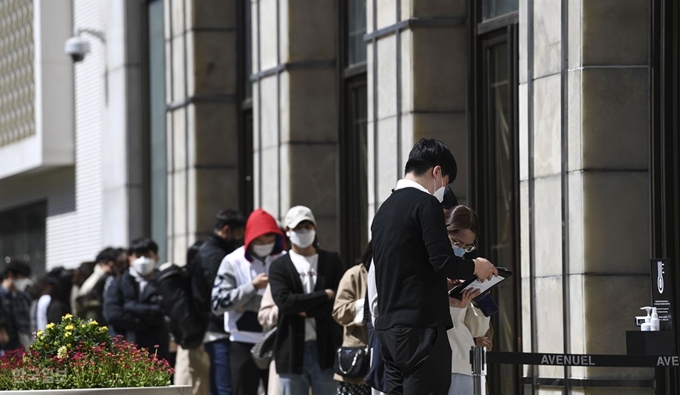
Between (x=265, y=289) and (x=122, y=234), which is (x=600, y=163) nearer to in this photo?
(x=265, y=289)

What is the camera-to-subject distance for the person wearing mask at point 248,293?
13875 millimetres

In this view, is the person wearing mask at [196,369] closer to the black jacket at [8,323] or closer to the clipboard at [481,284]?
the clipboard at [481,284]

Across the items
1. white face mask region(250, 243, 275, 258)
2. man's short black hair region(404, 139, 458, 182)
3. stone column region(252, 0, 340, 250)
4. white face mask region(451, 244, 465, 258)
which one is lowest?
white face mask region(250, 243, 275, 258)

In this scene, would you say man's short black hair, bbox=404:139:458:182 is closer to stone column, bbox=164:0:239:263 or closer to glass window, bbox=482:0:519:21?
glass window, bbox=482:0:519:21

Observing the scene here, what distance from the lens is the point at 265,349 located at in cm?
1322

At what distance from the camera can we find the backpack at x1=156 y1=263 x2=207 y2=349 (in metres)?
15.1

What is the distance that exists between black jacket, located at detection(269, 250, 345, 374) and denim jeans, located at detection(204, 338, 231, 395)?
202 cm

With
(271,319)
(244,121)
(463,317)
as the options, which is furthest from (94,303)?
(463,317)

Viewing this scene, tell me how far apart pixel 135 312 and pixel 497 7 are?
A: 468 cm

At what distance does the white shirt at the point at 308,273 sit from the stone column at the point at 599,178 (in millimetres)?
1938

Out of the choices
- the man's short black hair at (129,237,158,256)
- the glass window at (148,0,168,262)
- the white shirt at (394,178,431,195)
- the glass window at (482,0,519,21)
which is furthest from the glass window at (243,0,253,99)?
the white shirt at (394,178,431,195)

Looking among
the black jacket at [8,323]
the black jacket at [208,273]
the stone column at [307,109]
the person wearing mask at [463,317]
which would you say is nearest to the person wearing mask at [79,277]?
the black jacket at [8,323]

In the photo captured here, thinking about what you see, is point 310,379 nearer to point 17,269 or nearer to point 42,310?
point 42,310

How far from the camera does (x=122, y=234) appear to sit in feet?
76.5
